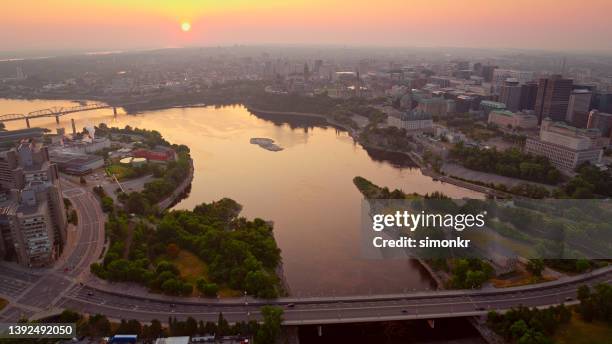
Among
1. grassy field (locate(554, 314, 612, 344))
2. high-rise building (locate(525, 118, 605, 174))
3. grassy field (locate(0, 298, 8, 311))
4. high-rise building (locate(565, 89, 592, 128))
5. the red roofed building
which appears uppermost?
high-rise building (locate(565, 89, 592, 128))

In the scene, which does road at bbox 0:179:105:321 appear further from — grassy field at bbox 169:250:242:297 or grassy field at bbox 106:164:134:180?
grassy field at bbox 106:164:134:180

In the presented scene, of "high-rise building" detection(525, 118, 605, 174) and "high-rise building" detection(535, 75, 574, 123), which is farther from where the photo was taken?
"high-rise building" detection(535, 75, 574, 123)

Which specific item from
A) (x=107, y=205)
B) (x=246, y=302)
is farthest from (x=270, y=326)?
(x=107, y=205)

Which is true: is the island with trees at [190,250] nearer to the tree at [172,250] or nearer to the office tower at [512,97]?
the tree at [172,250]

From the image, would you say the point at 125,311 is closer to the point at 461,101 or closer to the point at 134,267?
the point at 134,267

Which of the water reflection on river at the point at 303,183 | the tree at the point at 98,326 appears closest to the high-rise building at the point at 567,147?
the water reflection on river at the point at 303,183

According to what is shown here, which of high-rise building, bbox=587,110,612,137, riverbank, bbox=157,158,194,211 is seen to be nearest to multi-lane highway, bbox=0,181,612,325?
riverbank, bbox=157,158,194,211

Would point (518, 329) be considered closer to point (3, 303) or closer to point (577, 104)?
point (3, 303)
